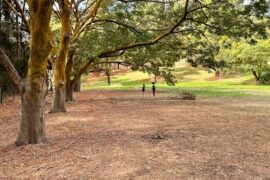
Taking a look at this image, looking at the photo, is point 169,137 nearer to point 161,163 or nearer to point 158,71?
point 161,163

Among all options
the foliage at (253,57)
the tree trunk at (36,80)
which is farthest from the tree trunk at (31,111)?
the foliage at (253,57)

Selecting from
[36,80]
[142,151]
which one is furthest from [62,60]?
[142,151]

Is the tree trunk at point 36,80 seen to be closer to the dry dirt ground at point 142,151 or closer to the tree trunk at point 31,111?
the tree trunk at point 31,111

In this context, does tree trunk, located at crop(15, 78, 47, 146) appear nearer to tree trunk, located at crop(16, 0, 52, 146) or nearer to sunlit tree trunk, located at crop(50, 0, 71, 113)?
tree trunk, located at crop(16, 0, 52, 146)

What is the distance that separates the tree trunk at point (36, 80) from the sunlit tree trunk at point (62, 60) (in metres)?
7.23

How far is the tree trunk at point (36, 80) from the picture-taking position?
32.0ft

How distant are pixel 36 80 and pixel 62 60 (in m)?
7.55

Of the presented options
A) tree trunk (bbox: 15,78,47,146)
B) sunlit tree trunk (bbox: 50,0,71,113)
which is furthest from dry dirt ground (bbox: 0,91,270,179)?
sunlit tree trunk (bbox: 50,0,71,113)

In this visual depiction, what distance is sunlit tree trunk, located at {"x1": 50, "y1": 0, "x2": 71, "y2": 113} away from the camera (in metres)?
17.4

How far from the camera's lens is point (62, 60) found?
17.5m

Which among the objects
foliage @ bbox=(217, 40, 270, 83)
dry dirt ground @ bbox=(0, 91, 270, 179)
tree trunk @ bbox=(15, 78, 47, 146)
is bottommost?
dry dirt ground @ bbox=(0, 91, 270, 179)

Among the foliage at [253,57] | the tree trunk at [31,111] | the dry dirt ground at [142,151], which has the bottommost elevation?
the dry dirt ground at [142,151]

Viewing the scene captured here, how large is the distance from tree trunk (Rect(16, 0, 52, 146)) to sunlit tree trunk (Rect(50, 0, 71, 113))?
7235 mm

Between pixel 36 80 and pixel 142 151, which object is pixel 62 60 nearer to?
pixel 36 80
